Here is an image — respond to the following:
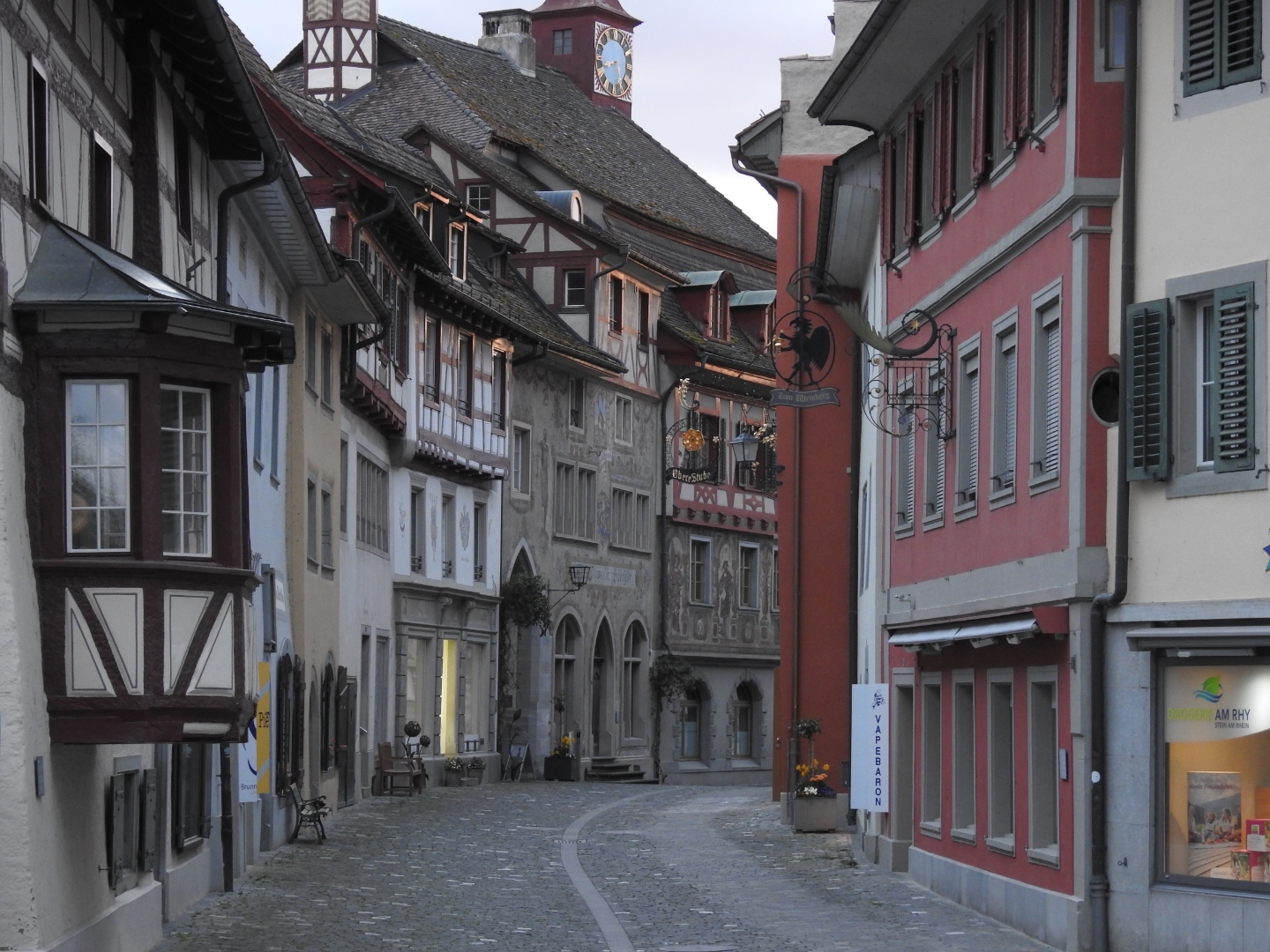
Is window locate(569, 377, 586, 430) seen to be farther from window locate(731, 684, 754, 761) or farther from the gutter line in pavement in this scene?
the gutter line in pavement

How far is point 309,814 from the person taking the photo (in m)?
26.0

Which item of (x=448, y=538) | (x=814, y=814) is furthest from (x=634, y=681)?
(x=814, y=814)

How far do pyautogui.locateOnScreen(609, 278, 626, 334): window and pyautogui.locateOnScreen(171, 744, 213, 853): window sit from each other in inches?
1142

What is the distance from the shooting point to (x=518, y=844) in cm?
2600

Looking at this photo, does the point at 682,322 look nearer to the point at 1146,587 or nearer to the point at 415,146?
the point at 415,146

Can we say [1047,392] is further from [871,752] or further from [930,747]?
[871,752]

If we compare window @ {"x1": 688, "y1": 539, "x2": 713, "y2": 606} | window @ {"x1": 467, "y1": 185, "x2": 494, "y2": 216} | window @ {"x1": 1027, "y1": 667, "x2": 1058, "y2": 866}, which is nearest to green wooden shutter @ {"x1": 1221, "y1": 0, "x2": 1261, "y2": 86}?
window @ {"x1": 1027, "y1": 667, "x2": 1058, "y2": 866}

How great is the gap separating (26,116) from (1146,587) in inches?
300

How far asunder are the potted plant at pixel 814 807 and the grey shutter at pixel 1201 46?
14.7 metres

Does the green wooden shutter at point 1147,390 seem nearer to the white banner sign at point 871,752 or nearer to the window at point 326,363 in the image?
the white banner sign at point 871,752

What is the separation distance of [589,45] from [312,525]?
136 feet

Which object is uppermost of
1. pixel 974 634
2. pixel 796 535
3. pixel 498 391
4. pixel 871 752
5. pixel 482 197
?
pixel 482 197

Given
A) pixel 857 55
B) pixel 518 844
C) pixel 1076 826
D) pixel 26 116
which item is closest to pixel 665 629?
pixel 518 844

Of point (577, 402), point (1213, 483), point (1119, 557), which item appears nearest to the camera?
point (1213, 483)
